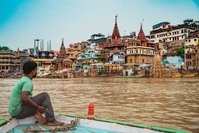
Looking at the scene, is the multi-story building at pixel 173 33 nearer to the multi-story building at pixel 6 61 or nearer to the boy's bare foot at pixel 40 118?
the multi-story building at pixel 6 61

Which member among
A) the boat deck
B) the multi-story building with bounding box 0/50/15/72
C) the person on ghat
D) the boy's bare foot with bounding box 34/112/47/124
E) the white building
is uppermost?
the white building

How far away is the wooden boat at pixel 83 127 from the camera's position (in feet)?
13.7

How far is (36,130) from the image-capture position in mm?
4234

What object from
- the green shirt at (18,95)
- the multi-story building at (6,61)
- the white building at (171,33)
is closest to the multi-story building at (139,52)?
the white building at (171,33)

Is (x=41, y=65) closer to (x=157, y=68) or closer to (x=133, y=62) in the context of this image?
(x=133, y=62)

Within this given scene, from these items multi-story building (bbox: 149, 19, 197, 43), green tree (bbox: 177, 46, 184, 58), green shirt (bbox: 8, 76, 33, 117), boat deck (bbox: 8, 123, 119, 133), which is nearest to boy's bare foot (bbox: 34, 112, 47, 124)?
boat deck (bbox: 8, 123, 119, 133)

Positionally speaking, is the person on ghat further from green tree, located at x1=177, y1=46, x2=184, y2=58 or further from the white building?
the white building

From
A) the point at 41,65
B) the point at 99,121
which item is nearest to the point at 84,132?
the point at 99,121

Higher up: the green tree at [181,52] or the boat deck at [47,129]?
the green tree at [181,52]

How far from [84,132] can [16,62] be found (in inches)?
3391

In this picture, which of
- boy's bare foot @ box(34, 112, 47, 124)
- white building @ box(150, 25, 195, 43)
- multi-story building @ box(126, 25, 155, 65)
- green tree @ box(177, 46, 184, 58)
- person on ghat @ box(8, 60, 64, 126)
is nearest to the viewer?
person on ghat @ box(8, 60, 64, 126)

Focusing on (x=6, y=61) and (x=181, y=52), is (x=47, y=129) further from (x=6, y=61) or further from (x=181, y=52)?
(x=6, y=61)

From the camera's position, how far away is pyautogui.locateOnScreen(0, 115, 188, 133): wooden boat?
4.18m

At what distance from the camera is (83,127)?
15.1 ft
